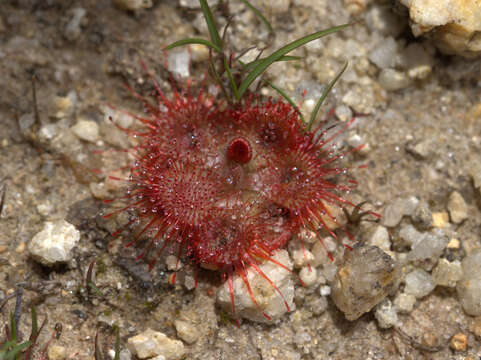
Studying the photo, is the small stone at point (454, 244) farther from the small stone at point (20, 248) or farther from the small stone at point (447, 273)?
the small stone at point (20, 248)

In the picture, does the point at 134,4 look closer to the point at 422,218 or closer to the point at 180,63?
the point at 180,63

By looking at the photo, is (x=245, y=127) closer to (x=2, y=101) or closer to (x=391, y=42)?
(x=391, y=42)

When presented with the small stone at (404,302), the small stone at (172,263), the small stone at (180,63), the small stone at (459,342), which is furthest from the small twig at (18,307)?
the small stone at (459,342)

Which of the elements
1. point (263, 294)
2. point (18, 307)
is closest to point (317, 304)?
point (263, 294)

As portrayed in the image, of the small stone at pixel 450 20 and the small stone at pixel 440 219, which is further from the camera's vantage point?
the small stone at pixel 440 219

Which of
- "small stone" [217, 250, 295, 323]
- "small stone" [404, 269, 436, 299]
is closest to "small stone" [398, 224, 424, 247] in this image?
"small stone" [404, 269, 436, 299]

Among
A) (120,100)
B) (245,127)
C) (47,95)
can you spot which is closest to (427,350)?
(245,127)
